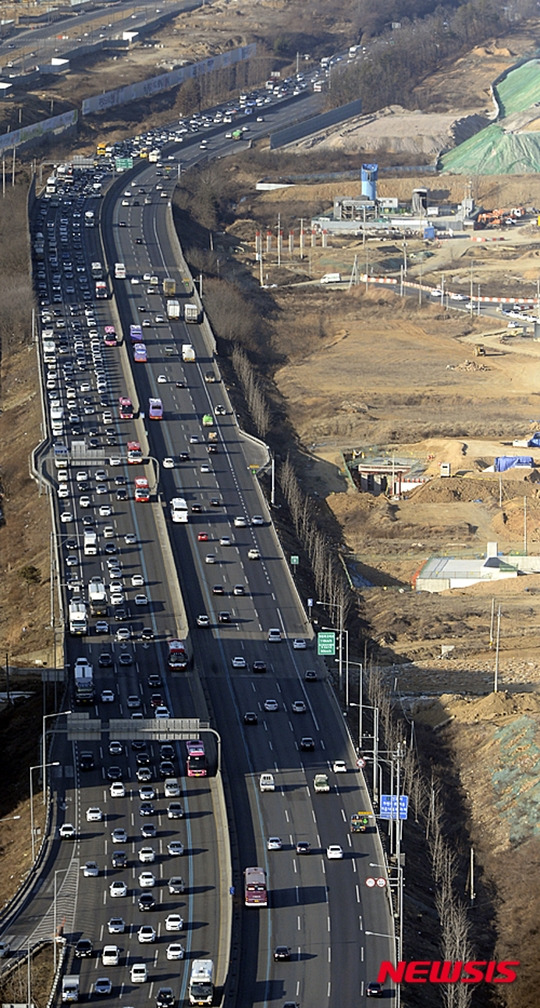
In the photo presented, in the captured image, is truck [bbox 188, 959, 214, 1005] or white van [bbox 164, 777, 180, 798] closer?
truck [bbox 188, 959, 214, 1005]

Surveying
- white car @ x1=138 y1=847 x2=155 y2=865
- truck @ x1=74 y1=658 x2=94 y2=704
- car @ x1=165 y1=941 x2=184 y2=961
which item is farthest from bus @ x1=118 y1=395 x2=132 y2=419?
car @ x1=165 y1=941 x2=184 y2=961

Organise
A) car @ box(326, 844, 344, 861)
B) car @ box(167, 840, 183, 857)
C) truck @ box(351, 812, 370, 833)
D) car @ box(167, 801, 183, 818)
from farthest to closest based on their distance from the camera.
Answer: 1. car @ box(167, 801, 183, 818)
2. truck @ box(351, 812, 370, 833)
3. car @ box(326, 844, 344, 861)
4. car @ box(167, 840, 183, 857)

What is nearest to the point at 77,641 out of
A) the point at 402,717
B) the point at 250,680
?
the point at 250,680

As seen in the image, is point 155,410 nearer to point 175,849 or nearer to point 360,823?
point 360,823

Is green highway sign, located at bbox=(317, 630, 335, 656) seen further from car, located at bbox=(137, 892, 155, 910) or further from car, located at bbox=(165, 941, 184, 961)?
car, located at bbox=(165, 941, 184, 961)

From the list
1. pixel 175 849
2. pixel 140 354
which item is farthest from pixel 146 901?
pixel 140 354

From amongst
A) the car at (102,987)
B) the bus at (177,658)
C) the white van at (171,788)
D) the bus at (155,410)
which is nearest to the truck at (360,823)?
the white van at (171,788)
